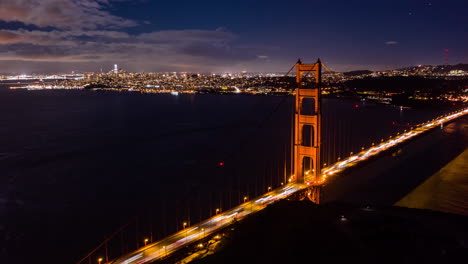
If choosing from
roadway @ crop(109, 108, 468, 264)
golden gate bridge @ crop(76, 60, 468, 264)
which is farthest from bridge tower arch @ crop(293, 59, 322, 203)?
roadway @ crop(109, 108, 468, 264)

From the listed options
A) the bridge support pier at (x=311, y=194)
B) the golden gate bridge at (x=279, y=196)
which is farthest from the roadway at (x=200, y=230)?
the bridge support pier at (x=311, y=194)

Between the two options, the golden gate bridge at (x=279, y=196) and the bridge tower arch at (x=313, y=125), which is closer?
the golden gate bridge at (x=279, y=196)

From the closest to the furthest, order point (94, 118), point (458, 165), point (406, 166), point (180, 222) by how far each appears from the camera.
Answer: point (180, 222) < point (458, 165) < point (406, 166) < point (94, 118)

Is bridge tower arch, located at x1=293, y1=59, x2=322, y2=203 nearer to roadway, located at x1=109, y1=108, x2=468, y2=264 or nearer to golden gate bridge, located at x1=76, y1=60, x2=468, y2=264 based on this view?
golden gate bridge, located at x1=76, y1=60, x2=468, y2=264

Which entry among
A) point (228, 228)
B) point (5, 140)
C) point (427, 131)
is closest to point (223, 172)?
point (228, 228)

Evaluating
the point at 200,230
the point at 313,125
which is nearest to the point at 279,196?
the point at 313,125

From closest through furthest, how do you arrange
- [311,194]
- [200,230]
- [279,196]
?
1. [200,230]
2. [279,196]
3. [311,194]

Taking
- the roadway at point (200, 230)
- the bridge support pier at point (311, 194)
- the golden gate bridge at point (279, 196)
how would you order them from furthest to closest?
the bridge support pier at point (311, 194)
the golden gate bridge at point (279, 196)
the roadway at point (200, 230)

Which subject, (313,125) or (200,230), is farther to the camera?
(313,125)

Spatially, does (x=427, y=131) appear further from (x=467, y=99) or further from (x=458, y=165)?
(x=467, y=99)

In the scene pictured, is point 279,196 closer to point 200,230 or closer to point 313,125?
point 313,125

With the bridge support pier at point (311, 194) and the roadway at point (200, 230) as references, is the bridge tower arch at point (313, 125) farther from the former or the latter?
the roadway at point (200, 230)
